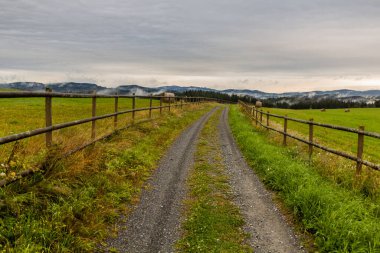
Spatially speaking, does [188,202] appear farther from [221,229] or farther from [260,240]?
[260,240]

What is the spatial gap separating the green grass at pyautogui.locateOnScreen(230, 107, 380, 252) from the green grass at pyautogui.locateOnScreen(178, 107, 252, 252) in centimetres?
117

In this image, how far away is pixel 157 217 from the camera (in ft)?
19.4

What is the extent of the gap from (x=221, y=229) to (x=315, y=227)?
1563 mm

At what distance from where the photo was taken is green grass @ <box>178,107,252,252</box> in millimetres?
4973

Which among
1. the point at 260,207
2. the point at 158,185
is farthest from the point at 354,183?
the point at 158,185

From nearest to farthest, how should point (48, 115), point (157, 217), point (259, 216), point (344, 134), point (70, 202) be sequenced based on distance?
point (70, 202), point (157, 217), point (259, 216), point (48, 115), point (344, 134)

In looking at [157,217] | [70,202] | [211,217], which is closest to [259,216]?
[211,217]

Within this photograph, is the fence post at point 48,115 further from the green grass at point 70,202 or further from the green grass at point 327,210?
the green grass at point 327,210

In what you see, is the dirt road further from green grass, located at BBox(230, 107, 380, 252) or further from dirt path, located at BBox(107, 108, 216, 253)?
green grass, located at BBox(230, 107, 380, 252)

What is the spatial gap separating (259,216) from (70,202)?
3.48m

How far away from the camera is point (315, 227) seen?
212 inches

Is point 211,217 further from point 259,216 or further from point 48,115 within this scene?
point 48,115

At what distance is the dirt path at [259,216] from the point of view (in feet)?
16.7

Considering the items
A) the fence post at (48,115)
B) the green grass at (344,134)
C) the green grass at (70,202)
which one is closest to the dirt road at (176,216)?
the green grass at (70,202)
